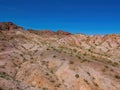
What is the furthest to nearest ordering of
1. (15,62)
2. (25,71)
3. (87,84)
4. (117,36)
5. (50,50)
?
(117,36) → (50,50) → (15,62) → (25,71) → (87,84)

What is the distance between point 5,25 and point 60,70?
1900 inches

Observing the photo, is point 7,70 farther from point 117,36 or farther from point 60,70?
point 117,36

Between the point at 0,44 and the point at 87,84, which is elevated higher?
the point at 0,44

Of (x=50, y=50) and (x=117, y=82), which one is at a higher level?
(x=50, y=50)

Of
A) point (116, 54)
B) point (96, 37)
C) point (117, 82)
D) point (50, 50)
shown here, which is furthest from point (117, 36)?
point (117, 82)

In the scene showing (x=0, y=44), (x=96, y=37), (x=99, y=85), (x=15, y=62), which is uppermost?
(x=96, y=37)

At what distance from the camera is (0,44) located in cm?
6525

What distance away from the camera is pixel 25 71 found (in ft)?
167

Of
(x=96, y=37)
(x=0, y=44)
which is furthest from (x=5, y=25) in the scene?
(x=96, y=37)

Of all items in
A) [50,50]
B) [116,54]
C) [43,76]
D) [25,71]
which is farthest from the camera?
[116,54]

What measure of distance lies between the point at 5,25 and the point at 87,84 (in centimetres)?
5609

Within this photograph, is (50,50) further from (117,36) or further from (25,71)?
(117,36)

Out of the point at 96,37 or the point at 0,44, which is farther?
the point at 96,37

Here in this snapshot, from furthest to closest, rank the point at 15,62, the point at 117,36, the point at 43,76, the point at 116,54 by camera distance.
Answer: the point at 117,36 < the point at 116,54 < the point at 15,62 < the point at 43,76
